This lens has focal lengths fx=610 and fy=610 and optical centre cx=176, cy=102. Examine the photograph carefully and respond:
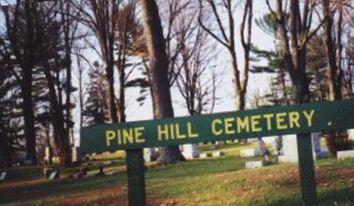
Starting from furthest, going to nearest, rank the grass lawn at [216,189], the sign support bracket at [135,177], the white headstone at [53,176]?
the white headstone at [53,176] < the grass lawn at [216,189] < the sign support bracket at [135,177]

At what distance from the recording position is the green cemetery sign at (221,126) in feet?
21.3

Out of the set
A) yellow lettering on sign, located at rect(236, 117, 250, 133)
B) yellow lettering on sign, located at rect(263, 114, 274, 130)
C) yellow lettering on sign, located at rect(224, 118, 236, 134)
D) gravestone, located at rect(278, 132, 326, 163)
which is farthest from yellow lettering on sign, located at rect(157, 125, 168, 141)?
gravestone, located at rect(278, 132, 326, 163)

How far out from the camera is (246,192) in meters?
9.70

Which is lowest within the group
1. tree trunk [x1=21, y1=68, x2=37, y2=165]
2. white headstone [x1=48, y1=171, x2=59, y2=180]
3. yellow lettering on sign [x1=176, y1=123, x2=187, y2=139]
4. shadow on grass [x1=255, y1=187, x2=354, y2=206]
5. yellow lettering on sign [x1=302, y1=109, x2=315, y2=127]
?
shadow on grass [x1=255, y1=187, x2=354, y2=206]

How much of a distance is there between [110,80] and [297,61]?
9283 millimetres

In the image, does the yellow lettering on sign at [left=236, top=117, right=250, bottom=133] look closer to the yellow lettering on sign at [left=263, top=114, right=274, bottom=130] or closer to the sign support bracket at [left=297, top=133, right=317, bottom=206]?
the yellow lettering on sign at [left=263, top=114, right=274, bottom=130]

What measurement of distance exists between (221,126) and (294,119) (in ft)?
2.56

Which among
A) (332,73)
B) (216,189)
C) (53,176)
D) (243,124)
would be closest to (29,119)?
(53,176)

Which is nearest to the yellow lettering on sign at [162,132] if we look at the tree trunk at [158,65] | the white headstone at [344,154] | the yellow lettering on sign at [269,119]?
the yellow lettering on sign at [269,119]

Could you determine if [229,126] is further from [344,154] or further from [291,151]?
[291,151]

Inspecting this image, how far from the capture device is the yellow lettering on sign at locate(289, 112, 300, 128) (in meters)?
6.51

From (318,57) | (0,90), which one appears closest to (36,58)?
(0,90)

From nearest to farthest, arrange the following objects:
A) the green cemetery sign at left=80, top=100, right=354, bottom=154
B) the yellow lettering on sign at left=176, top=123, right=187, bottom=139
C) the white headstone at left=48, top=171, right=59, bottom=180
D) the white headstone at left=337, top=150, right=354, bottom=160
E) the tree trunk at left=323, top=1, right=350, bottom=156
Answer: the green cemetery sign at left=80, top=100, right=354, bottom=154
the yellow lettering on sign at left=176, top=123, right=187, bottom=139
the white headstone at left=337, top=150, right=354, bottom=160
the tree trunk at left=323, top=1, right=350, bottom=156
the white headstone at left=48, top=171, right=59, bottom=180

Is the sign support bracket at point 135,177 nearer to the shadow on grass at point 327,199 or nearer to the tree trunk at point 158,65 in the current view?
the shadow on grass at point 327,199
